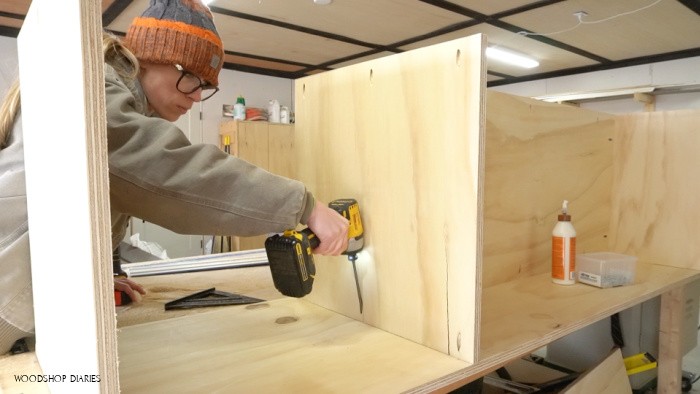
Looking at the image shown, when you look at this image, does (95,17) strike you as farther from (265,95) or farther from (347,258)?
(265,95)

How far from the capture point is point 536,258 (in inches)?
51.5

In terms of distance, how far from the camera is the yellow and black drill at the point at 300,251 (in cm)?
81

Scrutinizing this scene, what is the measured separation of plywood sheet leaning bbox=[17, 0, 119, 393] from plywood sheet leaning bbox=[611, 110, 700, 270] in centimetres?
154

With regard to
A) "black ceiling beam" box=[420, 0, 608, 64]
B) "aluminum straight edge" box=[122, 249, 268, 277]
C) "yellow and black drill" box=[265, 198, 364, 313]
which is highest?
"black ceiling beam" box=[420, 0, 608, 64]

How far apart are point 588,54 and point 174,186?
4113mm

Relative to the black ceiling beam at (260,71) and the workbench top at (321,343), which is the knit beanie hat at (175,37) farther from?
the black ceiling beam at (260,71)

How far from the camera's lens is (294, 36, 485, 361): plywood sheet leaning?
68 cm

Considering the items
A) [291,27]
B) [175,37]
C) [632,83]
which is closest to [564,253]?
[175,37]

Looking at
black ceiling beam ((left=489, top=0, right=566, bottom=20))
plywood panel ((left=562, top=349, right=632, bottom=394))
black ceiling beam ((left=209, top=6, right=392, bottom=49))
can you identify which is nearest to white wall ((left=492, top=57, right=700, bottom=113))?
black ceiling beam ((left=489, top=0, right=566, bottom=20))

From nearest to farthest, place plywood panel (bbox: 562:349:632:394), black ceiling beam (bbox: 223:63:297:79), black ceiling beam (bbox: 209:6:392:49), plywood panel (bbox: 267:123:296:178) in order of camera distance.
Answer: plywood panel (bbox: 562:349:632:394) < black ceiling beam (bbox: 209:6:392:49) < plywood panel (bbox: 267:123:296:178) < black ceiling beam (bbox: 223:63:297:79)

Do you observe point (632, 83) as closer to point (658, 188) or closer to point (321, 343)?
point (658, 188)

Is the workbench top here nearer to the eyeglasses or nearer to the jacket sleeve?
the jacket sleeve

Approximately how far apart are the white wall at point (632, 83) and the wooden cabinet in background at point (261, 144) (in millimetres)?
2184

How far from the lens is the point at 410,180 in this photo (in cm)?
78
